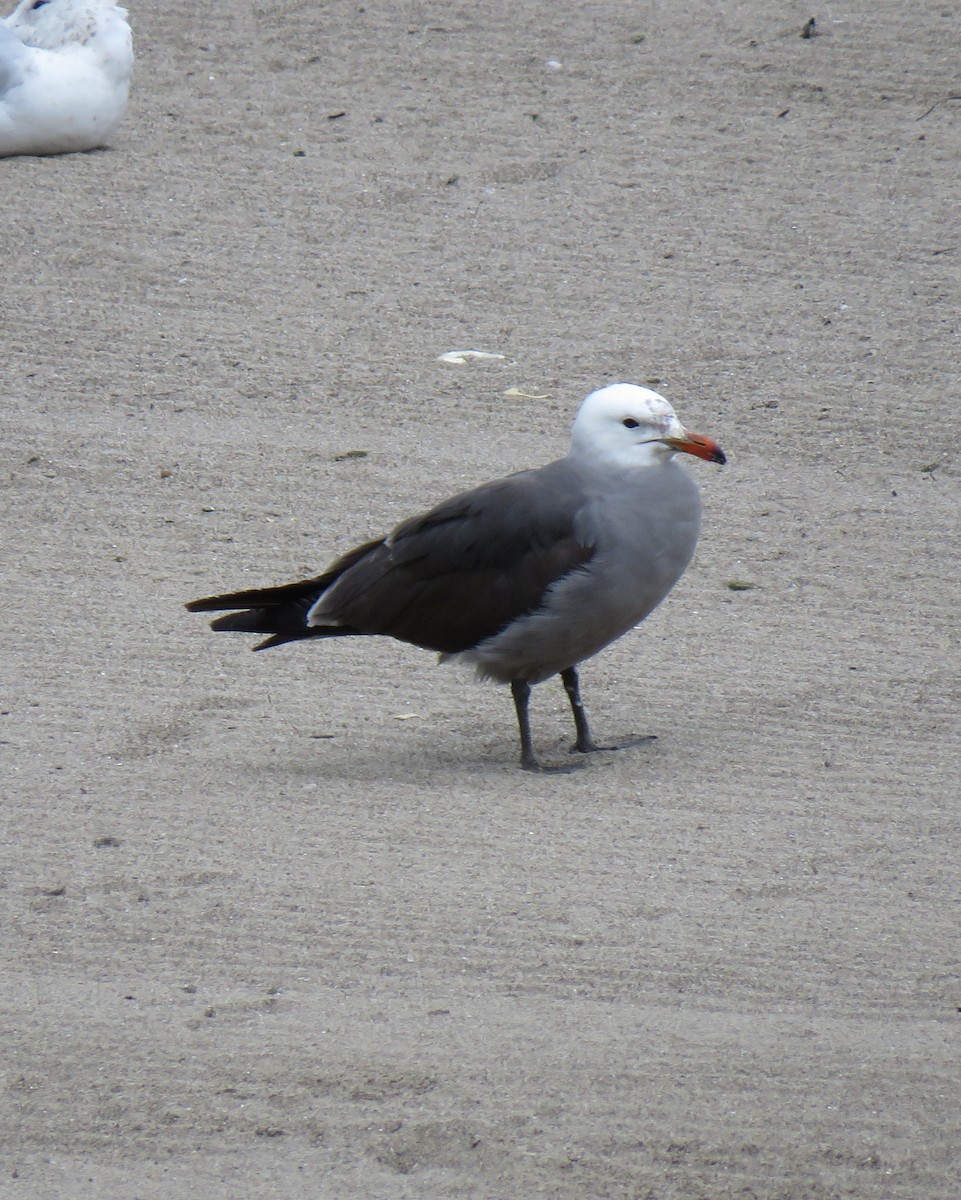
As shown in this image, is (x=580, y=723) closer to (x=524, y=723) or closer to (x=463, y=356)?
(x=524, y=723)

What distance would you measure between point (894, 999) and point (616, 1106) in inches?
24.3

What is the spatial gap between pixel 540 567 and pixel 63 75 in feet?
15.3

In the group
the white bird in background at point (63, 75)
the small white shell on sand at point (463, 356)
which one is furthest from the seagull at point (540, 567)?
the white bird in background at point (63, 75)

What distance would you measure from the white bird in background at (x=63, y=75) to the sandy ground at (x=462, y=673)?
0.20 meters

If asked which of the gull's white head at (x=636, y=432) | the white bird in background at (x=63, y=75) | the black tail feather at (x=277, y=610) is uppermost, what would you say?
the white bird in background at (x=63, y=75)

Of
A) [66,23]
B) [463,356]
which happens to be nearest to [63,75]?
[66,23]

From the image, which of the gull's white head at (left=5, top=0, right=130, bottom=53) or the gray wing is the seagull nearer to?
the gray wing

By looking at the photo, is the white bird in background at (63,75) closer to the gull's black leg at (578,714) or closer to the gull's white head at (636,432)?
the gull's white head at (636,432)

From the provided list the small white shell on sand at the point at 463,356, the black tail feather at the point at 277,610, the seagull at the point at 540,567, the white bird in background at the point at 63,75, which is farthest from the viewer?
the white bird in background at the point at 63,75

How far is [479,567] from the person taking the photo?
4.16 m

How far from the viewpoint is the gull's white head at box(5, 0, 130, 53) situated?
25.1ft

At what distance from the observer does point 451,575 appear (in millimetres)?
4195

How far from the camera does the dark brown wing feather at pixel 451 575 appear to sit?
4.07m

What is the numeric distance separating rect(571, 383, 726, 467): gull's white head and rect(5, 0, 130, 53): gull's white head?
4.50 m
